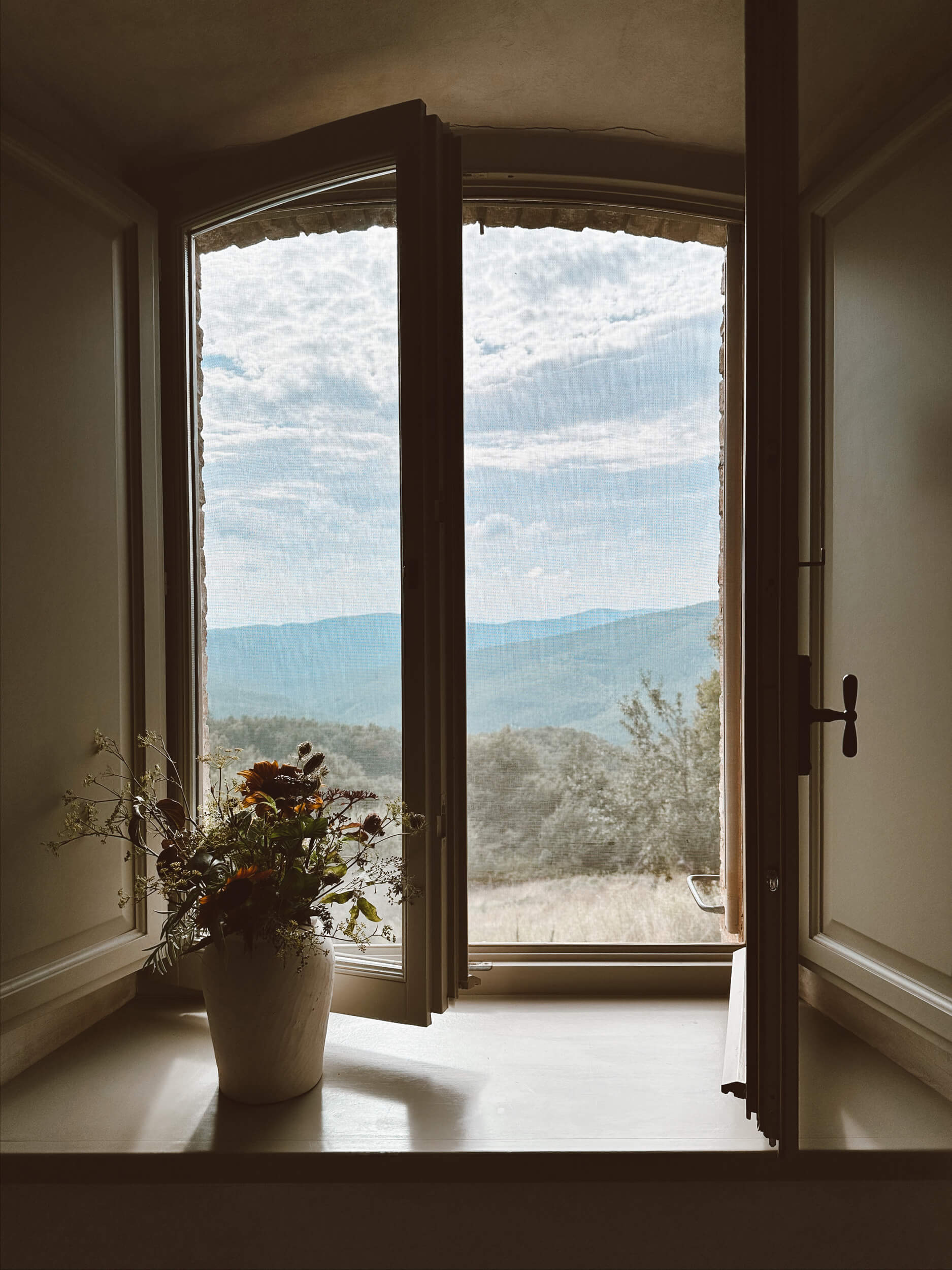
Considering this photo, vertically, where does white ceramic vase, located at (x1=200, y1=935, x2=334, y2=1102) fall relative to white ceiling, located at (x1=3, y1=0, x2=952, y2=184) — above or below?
below

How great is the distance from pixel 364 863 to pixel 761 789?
588 mm

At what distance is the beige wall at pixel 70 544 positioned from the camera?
3.83 ft

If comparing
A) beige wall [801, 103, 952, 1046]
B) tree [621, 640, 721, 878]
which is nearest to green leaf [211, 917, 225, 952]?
tree [621, 640, 721, 878]

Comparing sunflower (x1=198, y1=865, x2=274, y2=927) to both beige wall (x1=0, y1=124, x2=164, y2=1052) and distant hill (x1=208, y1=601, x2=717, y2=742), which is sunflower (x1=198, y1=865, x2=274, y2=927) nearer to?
beige wall (x1=0, y1=124, x2=164, y2=1052)

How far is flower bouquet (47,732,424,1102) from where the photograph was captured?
108 cm

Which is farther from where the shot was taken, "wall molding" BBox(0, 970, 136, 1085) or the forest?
the forest

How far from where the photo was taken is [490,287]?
1479mm

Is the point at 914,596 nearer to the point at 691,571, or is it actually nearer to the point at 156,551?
the point at 691,571

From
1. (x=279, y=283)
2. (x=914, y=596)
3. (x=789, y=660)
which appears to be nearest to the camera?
(x=789, y=660)

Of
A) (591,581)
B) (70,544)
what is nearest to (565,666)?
(591,581)

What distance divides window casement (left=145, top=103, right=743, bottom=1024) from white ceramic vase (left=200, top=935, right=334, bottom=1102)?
154mm

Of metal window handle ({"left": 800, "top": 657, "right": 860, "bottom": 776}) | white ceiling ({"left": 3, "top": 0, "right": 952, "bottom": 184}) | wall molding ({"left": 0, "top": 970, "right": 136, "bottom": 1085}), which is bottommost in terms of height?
wall molding ({"left": 0, "top": 970, "right": 136, "bottom": 1085})

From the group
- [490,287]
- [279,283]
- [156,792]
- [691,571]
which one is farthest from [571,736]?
[279,283]

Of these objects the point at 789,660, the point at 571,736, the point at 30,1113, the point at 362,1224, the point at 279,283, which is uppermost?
the point at 279,283
